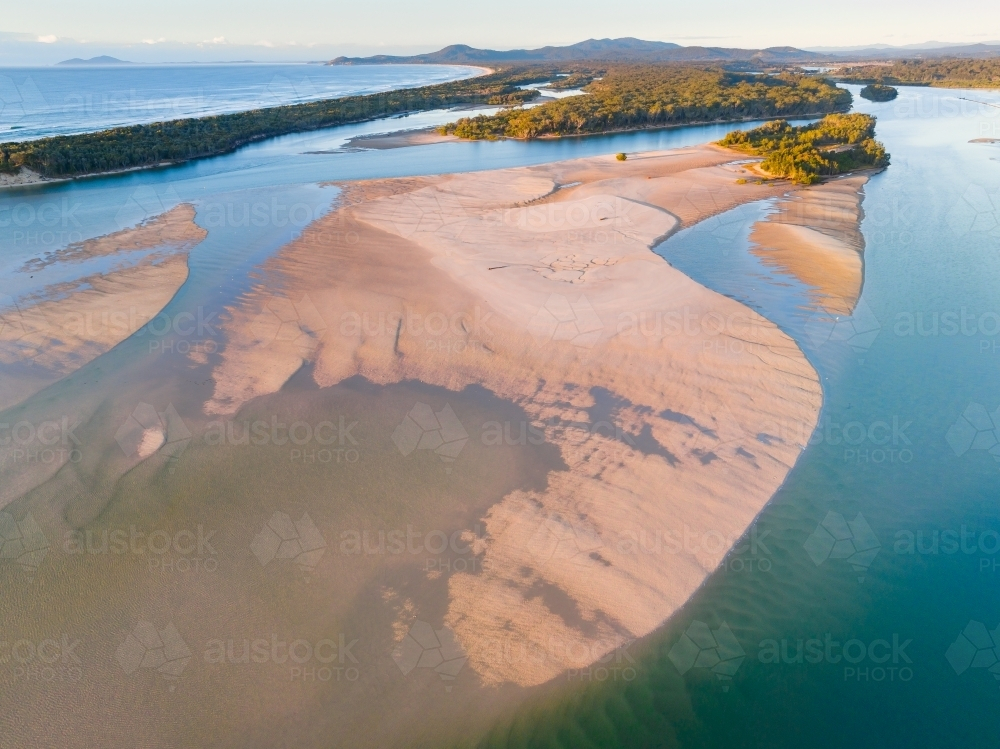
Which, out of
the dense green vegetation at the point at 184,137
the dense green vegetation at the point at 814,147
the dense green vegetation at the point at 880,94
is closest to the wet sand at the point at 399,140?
the dense green vegetation at the point at 184,137

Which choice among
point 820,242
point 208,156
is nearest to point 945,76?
point 820,242

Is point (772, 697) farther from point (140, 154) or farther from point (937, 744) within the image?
point (140, 154)

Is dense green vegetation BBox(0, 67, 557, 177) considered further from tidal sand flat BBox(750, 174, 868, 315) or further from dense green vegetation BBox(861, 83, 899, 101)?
dense green vegetation BBox(861, 83, 899, 101)

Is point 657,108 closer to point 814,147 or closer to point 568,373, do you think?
point 814,147

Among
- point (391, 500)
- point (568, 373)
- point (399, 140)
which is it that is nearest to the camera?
point (391, 500)

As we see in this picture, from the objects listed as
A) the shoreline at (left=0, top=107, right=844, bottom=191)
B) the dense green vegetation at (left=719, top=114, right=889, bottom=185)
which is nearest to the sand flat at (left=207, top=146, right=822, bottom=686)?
the dense green vegetation at (left=719, top=114, right=889, bottom=185)

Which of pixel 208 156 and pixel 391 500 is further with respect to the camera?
pixel 208 156
